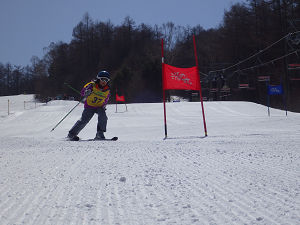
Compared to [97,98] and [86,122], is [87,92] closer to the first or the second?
[97,98]

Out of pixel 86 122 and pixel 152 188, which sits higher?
pixel 86 122

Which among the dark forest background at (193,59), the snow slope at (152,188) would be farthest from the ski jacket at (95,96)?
the dark forest background at (193,59)

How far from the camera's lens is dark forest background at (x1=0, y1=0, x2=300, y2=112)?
36.8m

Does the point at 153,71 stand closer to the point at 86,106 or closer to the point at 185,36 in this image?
the point at 185,36

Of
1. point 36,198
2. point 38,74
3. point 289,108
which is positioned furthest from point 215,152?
point 38,74

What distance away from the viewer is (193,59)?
6241 centimetres

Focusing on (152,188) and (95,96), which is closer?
(152,188)

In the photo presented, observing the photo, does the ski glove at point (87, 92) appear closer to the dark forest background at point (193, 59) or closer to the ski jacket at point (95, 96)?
the ski jacket at point (95, 96)

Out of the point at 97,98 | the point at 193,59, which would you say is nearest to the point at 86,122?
the point at 97,98

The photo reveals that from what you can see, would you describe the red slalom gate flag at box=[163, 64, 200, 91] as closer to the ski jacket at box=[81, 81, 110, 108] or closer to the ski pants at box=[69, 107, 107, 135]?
the ski jacket at box=[81, 81, 110, 108]

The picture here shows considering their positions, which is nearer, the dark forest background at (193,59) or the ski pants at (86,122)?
the ski pants at (86,122)

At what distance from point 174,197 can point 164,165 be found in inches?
50.2

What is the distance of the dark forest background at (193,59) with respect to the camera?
3684 centimetres

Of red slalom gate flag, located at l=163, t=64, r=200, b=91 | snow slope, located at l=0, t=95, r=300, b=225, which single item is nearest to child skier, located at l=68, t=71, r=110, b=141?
red slalom gate flag, located at l=163, t=64, r=200, b=91
